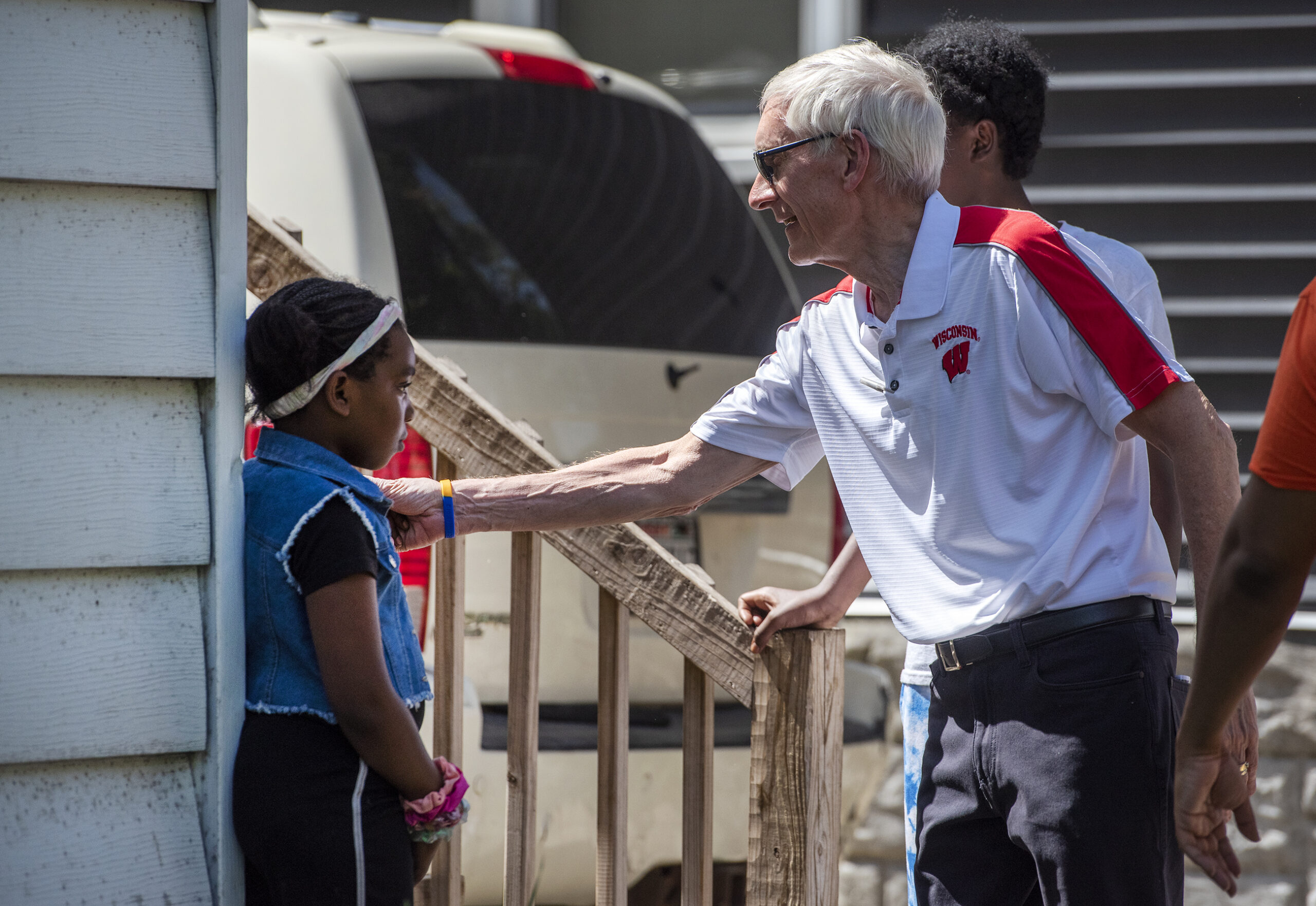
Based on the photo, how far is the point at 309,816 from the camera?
5.00 feet

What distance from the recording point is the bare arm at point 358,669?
4.96ft

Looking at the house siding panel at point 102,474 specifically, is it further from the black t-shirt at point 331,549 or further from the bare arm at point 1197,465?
the bare arm at point 1197,465

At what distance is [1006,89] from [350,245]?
1396mm

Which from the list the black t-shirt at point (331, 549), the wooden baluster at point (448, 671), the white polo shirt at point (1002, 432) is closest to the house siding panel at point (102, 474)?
the black t-shirt at point (331, 549)

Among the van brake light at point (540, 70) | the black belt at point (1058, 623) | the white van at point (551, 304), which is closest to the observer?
the black belt at point (1058, 623)

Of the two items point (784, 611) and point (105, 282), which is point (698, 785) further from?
point (105, 282)

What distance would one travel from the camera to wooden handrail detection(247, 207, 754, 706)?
196 cm

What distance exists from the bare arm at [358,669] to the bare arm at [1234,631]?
91cm

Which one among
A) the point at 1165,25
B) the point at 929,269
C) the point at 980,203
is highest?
the point at 1165,25

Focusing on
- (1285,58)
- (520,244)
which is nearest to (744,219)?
(520,244)

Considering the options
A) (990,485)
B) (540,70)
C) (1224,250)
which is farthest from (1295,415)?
(1224,250)

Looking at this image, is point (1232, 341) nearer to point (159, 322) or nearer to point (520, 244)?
point (520, 244)

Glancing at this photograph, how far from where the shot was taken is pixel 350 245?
9.21ft

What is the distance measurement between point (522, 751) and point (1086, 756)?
835mm
